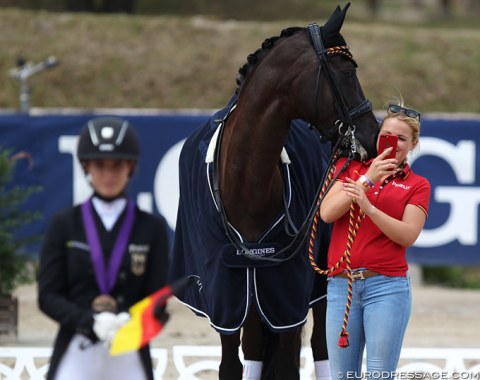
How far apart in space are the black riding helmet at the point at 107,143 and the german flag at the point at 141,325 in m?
0.53

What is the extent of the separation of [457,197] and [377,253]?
5.92m

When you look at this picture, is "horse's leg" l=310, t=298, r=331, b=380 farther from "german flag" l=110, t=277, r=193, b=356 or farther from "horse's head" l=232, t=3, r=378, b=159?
"german flag" l=110, t=277, r=193, b=356

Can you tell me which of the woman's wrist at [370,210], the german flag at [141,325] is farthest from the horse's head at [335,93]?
the german flag at [141,325]

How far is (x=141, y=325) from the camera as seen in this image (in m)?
3.68

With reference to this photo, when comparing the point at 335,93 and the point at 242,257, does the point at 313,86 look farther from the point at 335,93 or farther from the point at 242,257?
the point at 242,257

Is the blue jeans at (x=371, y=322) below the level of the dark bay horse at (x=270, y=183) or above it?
below

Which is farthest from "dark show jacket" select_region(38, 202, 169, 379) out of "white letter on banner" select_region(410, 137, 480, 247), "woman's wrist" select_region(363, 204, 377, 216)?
"white letter on banner" select_region(410, 137, 480, 247)

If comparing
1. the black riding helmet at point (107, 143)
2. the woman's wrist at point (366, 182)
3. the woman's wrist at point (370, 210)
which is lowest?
the woman's wrist at point (370, 210)

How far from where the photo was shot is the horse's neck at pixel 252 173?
16.8 feet

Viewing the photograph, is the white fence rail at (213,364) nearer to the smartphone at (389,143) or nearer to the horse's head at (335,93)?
the horse's head at (335,93)

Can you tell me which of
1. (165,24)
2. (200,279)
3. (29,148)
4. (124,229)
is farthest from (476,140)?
(165,24)

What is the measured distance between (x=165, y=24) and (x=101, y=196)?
14.0 metres

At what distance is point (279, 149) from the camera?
5145 mm

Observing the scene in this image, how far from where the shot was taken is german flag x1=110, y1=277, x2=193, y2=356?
3.64 m
